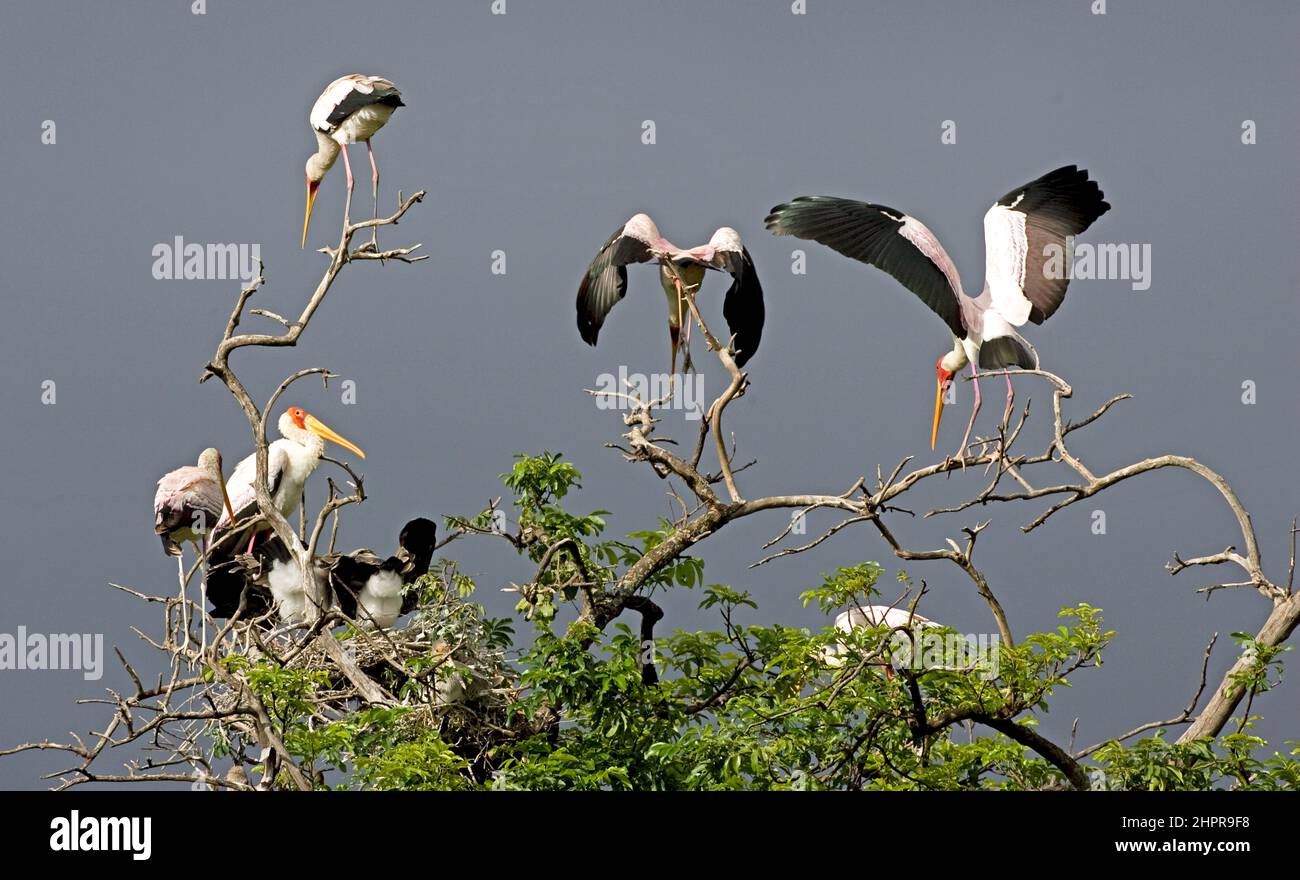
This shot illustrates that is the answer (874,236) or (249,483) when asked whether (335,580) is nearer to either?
(249,483)

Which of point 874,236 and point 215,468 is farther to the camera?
point 215,468

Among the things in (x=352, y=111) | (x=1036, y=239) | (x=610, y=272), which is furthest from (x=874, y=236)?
(x=352, y=111)

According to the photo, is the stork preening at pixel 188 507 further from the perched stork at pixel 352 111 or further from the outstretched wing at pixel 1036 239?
the outstretched wing at pixel 1036 239

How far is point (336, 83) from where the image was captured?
844cm

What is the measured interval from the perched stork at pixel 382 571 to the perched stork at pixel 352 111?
1.43 meters

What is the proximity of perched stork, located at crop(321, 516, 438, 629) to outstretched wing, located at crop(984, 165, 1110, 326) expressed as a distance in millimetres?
2491

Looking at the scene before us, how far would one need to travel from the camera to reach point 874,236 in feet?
24.3

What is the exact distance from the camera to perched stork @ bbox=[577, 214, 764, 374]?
7828 mm

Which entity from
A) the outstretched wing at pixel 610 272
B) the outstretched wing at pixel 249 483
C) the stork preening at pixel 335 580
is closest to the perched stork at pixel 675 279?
the outstretched wing at pixel 610 272

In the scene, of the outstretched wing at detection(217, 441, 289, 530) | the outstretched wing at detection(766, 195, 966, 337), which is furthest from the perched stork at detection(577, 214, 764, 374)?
the outstretched wing at detection(217, 441, 289, 530)

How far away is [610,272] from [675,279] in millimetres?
402
